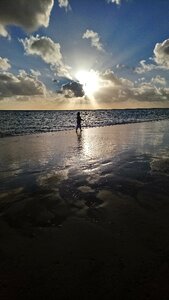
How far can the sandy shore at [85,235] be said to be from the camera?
448 cm

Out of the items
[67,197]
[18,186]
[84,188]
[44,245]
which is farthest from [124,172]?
[44,245]

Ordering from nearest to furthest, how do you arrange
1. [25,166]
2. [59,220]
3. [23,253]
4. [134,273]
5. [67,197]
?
[134,273], [23,253], [59,220], [67,197], [25,166]

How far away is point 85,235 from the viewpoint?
615 cm

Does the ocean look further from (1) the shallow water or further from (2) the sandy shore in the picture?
(2) the sandy shore

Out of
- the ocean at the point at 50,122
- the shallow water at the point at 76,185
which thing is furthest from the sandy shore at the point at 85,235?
the ocean at the point at 50,122

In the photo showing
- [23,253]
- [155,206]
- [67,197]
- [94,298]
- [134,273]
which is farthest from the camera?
[67,197]

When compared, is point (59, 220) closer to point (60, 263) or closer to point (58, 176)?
point (60, 263)

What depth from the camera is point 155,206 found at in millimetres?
7656

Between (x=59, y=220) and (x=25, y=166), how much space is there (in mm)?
7099

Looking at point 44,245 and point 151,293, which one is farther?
point 44,245

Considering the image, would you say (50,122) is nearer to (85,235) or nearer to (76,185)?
(76,185)

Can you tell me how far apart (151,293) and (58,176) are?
751 cm

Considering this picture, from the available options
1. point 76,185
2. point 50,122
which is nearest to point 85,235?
point 76,185

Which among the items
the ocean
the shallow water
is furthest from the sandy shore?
the ocean
